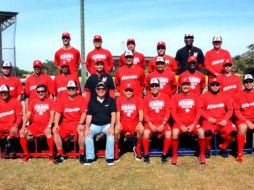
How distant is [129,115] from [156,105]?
654 millimetres

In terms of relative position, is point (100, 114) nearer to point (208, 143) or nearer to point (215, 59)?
point (208, 143)

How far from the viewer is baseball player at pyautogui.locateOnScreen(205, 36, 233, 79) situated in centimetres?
856

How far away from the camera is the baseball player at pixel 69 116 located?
23.5ft

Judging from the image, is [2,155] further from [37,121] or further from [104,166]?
[104,166]

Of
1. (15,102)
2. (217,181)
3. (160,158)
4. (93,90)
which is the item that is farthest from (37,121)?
(217,181)

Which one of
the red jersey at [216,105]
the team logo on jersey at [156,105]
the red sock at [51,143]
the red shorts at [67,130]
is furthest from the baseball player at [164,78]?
the red sock at [51,143]

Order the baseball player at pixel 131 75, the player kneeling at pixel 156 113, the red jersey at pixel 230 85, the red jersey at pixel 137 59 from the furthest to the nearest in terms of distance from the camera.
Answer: the red jersey at pixel 137 59 < the baseball player at pixel 131 75 < the red jersey at pixel 230 85 < the player kneeling at pixel 156 113

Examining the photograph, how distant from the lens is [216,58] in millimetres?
8633

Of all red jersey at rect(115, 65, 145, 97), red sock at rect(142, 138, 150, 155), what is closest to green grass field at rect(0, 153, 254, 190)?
red sock at rect(142, 138, 150, 155)

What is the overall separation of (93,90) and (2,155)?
261cm

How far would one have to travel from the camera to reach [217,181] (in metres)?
5.80

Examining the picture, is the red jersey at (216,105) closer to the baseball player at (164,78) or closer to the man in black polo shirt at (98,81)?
the baseball player at (164,78)

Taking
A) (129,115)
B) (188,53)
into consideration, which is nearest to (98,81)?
(129,115)

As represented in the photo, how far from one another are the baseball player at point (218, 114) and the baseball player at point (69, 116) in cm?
271
